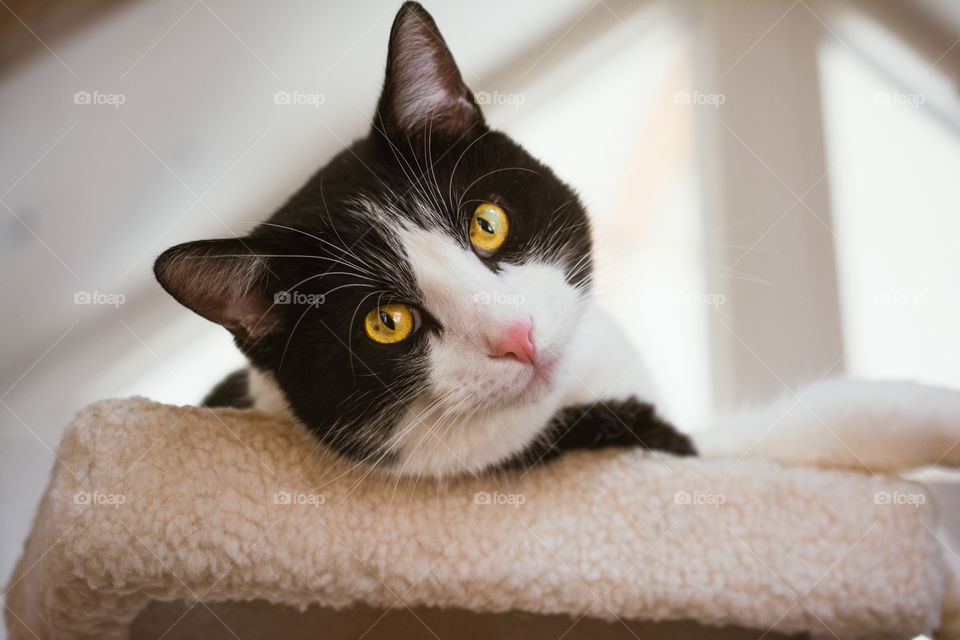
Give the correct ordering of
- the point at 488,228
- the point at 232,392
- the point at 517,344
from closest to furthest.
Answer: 1. the point at 517,344
2. the point at 488,228
3. the point at 232,392

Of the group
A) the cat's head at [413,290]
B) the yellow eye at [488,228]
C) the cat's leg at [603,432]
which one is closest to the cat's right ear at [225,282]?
the cat's head at [413,290]

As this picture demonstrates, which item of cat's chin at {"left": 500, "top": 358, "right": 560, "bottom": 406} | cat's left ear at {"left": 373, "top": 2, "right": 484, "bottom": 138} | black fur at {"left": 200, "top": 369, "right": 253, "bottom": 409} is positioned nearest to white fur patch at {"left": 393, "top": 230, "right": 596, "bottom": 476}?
cat's chin at {"left": 500, "top": 358, "right": 560, "bottom": 406}

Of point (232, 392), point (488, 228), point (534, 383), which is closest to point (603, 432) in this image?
point (534, 383)

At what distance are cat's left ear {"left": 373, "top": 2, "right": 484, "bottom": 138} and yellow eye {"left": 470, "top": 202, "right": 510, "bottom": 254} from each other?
0.18 metres

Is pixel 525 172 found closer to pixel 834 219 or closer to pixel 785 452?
pixel 785 452

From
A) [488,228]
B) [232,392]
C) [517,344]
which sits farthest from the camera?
[232,392]

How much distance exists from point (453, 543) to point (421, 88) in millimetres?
742

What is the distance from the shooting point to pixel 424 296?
89 centimetres

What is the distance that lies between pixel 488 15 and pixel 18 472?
161 cm

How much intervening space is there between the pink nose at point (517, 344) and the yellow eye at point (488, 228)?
0.18m

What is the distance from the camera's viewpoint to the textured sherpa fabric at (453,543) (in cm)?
84

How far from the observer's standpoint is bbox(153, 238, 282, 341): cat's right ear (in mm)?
834

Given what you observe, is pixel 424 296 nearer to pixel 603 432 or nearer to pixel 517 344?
pixel 517 344

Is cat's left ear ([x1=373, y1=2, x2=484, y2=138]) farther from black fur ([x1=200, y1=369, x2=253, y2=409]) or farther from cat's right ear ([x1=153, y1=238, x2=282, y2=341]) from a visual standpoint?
black fur ([x1=200, y1=369, x2=253, y2=409])
